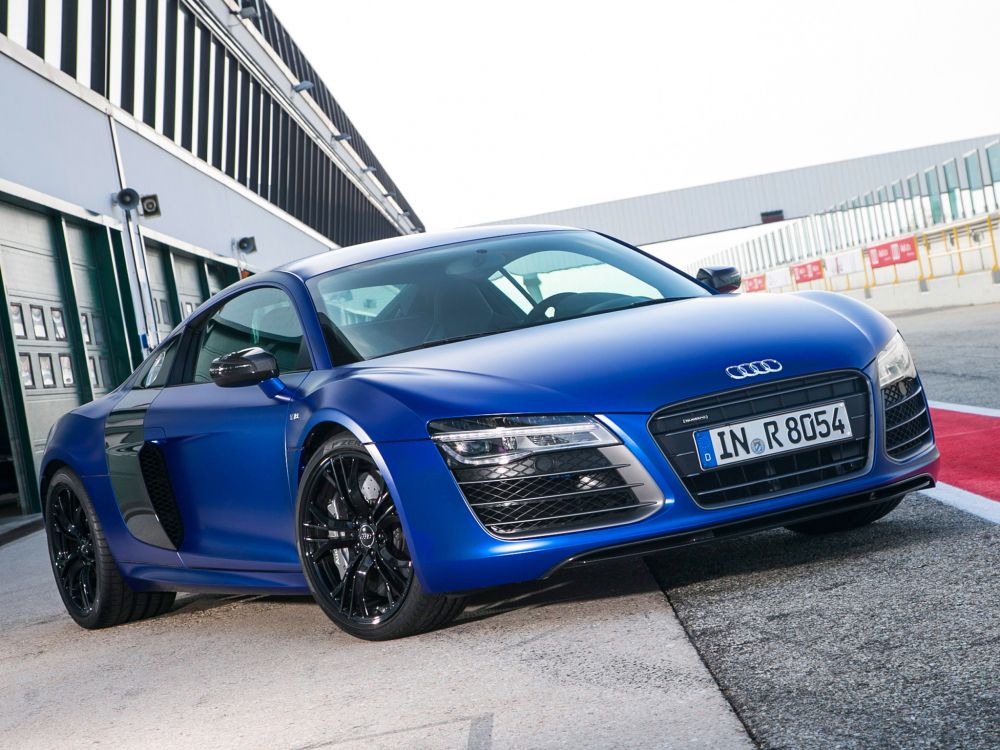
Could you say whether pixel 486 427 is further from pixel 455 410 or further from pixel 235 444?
pixel 235 444

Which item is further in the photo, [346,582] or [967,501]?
[967,501]

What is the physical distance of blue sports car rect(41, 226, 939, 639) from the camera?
149 inches

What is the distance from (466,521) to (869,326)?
1.47m

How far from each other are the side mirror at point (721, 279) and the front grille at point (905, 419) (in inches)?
43.9

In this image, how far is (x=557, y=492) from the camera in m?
3.79

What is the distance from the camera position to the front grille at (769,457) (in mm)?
3801

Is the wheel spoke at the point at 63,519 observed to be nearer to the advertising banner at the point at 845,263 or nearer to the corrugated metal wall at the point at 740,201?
the advertising banner at the point at 845,263

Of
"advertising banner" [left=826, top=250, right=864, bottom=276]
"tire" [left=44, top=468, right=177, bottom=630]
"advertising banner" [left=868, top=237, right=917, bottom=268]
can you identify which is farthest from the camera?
"advertising banner" [left=826, top=250, right=864, bottom=276]

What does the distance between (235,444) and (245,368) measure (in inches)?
11.8

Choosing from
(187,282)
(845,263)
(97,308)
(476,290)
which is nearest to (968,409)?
(476,290)

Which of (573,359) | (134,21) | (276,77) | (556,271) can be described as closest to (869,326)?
(573,359)

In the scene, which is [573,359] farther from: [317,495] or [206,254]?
[206,254]

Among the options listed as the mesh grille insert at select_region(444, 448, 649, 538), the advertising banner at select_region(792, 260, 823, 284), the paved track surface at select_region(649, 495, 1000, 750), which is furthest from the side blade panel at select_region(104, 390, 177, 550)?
the advertising banner at select_region(792, 260, 823, 284)

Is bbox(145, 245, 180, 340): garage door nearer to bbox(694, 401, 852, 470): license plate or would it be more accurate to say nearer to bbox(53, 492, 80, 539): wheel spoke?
bbox(53, 492, 80, 539): wheel spoke
